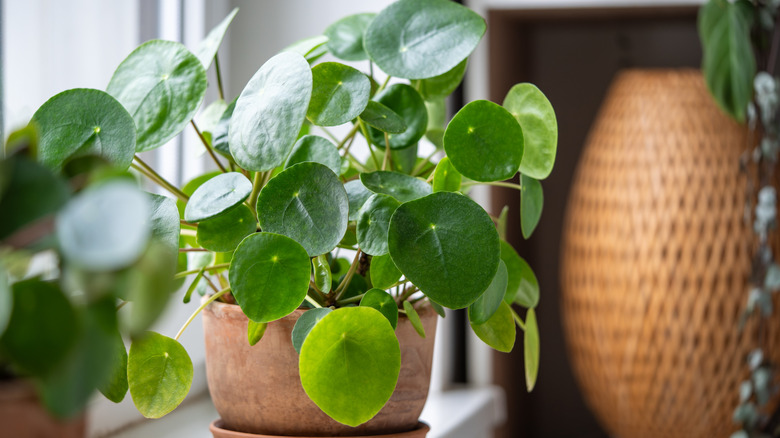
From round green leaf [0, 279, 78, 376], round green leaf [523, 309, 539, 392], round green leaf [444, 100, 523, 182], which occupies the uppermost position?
round green leaf [0, 279, 78, 376]

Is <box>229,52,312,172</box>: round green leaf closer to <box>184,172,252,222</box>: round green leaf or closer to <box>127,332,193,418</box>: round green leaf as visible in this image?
<box>184,172,252,222</box>: round green leaf

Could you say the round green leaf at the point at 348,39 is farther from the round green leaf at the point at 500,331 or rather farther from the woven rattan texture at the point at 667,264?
the woven rattan texture at the point at 667,264

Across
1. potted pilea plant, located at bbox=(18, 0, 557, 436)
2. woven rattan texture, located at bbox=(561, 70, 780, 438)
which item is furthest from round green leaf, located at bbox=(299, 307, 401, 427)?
woven rattan texture, located at bbox=(561, 70, 780, 438)

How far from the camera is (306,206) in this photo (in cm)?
44

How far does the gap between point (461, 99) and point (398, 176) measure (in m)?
0.83

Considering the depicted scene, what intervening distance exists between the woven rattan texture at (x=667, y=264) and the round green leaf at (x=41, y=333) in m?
1.07

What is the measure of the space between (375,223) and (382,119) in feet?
0.25

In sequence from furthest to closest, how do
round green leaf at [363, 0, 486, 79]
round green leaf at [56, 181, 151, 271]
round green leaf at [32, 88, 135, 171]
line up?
round green leaf at [363, 0, 486, 79] < round green leaf at [32, 88, 135, 171] < round green leaf at [56, 181, 151, 271]

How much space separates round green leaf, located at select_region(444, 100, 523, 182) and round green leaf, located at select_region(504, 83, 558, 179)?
6cm

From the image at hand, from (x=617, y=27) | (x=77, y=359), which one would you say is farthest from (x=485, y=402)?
(x=77, y=359)

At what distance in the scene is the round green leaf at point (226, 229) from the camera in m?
0.49

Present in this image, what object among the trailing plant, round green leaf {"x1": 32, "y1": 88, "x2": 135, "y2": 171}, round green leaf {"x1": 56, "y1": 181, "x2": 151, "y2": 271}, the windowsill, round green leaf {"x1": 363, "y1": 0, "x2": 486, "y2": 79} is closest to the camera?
round green leaf {"x1": 56, "y1": 181, "x2": 151, "y2": 271}

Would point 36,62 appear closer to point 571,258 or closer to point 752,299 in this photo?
point 571,258

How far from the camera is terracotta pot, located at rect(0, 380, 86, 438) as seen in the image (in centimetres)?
24
